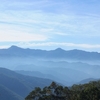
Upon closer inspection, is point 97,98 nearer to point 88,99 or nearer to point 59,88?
Result: point 88,99

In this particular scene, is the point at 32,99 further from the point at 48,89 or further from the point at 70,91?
the point at 70,91

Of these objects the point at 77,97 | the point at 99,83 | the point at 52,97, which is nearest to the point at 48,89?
the point at 52,97

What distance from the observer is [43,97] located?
125 ft

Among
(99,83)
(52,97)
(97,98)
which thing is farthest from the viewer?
(99,83)

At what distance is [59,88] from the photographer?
3838 centimetres

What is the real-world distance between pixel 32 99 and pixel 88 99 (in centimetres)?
960

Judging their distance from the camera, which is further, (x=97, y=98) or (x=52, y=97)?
(x=52, y=97)

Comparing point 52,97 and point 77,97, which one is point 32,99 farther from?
point 77,97

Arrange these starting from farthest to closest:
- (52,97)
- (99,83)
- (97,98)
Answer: (99,83) < (52,97) < (97,98)

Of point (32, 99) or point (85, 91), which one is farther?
point (32, 99)

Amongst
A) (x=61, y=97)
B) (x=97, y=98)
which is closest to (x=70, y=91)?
(x=61, y=97)

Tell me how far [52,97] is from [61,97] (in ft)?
5.07

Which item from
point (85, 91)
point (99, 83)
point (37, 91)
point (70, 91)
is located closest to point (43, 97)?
point (37, 91)

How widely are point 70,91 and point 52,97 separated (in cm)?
315
